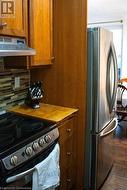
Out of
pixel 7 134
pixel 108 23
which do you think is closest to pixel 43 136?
pixel 7 134

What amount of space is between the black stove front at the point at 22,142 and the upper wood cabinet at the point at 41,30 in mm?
545

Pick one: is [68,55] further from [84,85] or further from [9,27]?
[9,27]

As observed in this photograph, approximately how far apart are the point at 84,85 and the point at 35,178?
38.8 inches

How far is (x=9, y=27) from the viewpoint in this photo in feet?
5.32

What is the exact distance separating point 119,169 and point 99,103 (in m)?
1.15

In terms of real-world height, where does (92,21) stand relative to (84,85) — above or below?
above

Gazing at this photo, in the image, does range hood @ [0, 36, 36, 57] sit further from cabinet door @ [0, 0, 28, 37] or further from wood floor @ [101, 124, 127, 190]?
wood floor @ [101, 124, 127, 190]

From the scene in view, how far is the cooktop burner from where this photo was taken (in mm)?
1432

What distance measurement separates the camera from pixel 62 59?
2.17 meters

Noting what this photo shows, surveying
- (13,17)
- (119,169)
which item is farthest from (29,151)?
(119,169)

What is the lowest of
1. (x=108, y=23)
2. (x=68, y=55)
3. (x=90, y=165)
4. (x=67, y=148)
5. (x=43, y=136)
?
(x=90, y=165)

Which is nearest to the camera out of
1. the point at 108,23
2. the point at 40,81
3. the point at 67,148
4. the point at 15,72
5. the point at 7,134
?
the point at 7,134

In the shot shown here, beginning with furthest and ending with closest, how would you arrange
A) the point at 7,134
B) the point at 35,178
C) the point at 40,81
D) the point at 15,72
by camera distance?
the point at 40,81 → the point at 15,72 → the point at 7,134 → the point at 35,178

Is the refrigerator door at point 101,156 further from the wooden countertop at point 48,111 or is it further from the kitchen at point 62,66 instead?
the wooden countertop at point 48,111
